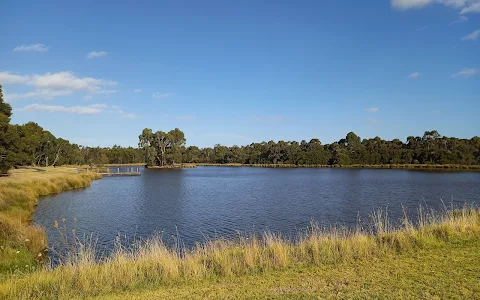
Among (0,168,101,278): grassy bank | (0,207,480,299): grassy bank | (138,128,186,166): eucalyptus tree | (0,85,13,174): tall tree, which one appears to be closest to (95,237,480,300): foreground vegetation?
(0,207,480,299): grassy bank

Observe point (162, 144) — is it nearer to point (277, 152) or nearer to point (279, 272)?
point (277, 152)

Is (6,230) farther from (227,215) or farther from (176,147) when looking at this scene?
(176,147)

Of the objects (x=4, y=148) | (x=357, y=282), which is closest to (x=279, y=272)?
(x=357, y=282)

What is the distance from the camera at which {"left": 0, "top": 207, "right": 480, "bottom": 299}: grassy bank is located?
7.34m

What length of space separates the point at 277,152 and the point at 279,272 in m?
143

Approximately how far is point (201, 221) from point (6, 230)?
11.4 metres

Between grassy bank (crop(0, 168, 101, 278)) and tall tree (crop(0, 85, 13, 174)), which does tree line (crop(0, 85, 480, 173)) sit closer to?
tall tree (crop(0, 85, 13, 174))

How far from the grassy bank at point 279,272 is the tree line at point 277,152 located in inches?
3023

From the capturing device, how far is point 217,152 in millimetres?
176000

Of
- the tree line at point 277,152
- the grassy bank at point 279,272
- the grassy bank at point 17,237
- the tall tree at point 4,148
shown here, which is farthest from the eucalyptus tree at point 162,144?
the grassy bank at point 279,272

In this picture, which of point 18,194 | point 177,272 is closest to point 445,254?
point 177,272

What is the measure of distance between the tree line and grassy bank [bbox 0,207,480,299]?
252 feet

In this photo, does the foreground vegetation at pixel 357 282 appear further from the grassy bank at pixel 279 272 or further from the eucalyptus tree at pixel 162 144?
the eucalyptus tree at pixel 162 144

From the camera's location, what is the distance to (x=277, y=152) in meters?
150
